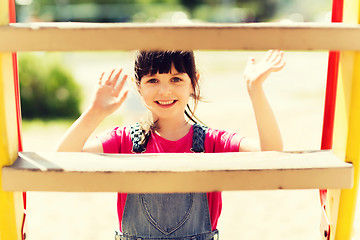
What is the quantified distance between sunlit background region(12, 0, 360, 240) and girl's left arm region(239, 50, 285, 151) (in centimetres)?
34

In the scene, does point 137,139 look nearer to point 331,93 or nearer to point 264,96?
point 264,96

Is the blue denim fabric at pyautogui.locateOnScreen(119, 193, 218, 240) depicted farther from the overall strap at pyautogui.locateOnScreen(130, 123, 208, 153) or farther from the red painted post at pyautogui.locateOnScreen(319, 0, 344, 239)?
the red painted post at pyautogui.locateOnScreen(319, 0, 344, 239)

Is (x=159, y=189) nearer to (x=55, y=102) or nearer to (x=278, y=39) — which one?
(x=278, y=39)

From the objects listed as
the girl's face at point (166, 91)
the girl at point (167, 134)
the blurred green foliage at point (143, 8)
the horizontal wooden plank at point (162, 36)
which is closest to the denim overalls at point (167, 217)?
the girl at point (167, 134)

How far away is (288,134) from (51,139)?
314 cm

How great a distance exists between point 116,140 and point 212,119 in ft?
20.3

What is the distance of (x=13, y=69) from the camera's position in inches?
44.4

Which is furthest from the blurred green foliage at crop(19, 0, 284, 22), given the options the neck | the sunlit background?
the neck

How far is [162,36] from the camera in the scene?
982mm

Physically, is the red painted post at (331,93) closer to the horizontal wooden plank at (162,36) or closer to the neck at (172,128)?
the horizontal wooden plank at (162,36)

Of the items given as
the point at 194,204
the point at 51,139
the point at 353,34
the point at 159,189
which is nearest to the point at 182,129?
the point at 194,204

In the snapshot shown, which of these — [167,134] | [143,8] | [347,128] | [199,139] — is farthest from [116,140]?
[143,8]

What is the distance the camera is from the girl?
1.45 meters

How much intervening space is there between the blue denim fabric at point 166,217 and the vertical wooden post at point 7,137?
475mm
